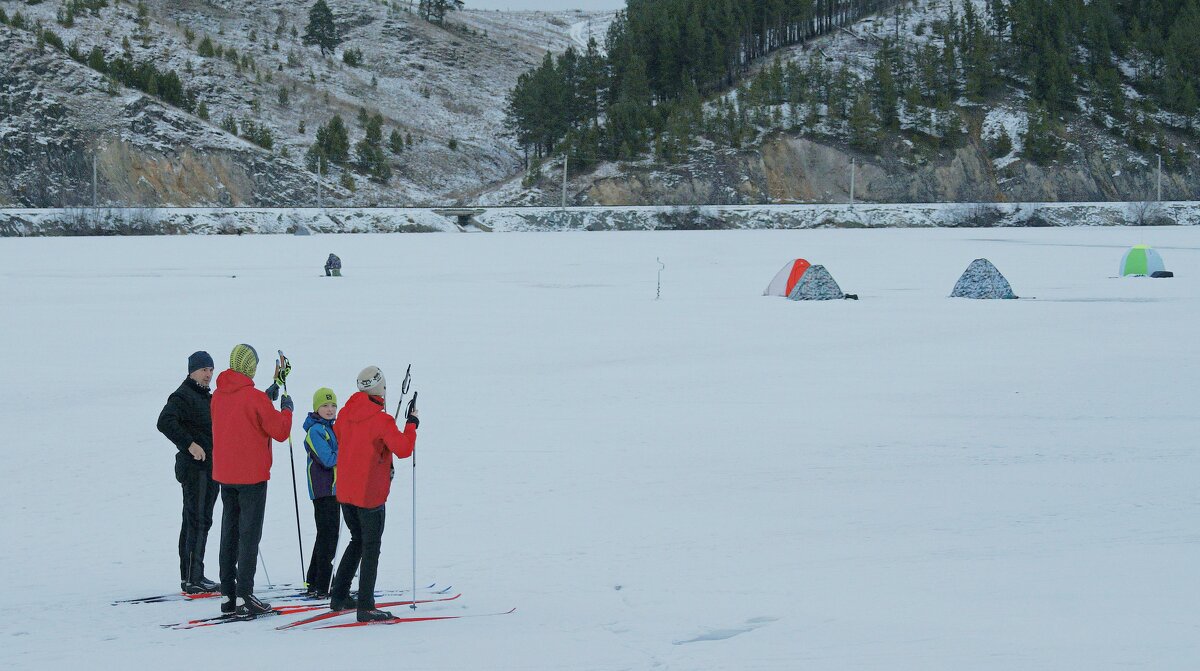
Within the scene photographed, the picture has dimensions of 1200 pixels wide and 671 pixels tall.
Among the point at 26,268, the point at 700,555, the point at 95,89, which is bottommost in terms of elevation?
the point at 700,555

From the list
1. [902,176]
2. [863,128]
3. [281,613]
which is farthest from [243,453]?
[863,128]

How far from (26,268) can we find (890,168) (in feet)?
184

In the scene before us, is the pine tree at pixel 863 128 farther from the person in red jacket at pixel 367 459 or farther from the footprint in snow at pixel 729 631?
the person in red jacket at pixel 367 459

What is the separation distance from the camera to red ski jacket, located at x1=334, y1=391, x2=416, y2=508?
5.86m

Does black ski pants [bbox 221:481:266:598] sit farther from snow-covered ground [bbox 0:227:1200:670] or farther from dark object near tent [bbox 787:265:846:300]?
dark object near tent [bbox 787:265:846:300]

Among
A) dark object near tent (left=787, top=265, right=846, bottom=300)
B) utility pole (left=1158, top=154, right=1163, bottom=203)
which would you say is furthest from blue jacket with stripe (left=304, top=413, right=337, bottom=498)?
utility pole (left=1158, top=154, right=1163, bottom=203)

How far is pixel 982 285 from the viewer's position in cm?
2523

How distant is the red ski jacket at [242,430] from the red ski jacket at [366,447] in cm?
53

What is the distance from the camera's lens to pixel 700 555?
7.61m

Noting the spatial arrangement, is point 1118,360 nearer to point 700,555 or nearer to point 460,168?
point 700,555

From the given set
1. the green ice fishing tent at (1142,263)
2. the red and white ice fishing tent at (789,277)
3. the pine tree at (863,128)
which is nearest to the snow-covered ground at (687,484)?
the red and white ice fishing tent at (789,277)

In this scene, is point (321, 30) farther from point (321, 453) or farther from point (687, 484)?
point (321, 453)

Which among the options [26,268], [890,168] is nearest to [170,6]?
[890,168]

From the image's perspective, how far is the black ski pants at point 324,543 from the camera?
6.56m
